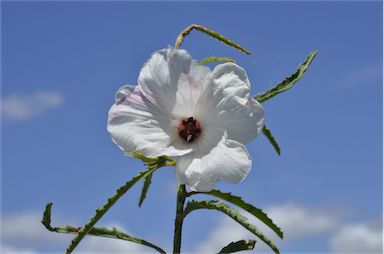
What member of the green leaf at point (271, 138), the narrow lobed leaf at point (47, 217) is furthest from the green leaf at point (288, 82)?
the narrow lobed leaf at point (47, 217)

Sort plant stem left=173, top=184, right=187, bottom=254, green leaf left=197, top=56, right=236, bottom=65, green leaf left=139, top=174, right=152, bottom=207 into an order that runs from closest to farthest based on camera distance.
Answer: plant stem left=173, top=184, right=187, bottom=254
green leaf left=139, top=174, right=152, bottom=207
green leaf left=197, top=56, right=236, bottom=65

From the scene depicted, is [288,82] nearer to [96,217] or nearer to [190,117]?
[190,117]

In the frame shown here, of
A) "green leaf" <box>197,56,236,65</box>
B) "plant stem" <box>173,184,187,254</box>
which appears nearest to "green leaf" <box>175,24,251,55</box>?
"green leaf" <box>197,56,236,65</box>

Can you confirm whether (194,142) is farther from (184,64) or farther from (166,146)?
(184,64)

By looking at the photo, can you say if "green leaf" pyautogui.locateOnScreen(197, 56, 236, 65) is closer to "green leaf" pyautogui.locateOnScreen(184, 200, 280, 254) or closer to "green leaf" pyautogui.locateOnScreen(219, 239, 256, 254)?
"green leaf" pyautogui.locateOnScreen(184, 200, 280, 254)

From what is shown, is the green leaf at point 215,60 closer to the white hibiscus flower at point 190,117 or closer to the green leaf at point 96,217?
the white hibiscus flower at point 190,117

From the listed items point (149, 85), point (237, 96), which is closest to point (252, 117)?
point (237, 96)

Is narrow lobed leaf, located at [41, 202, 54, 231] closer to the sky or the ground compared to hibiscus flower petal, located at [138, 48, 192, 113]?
closer to the ground
